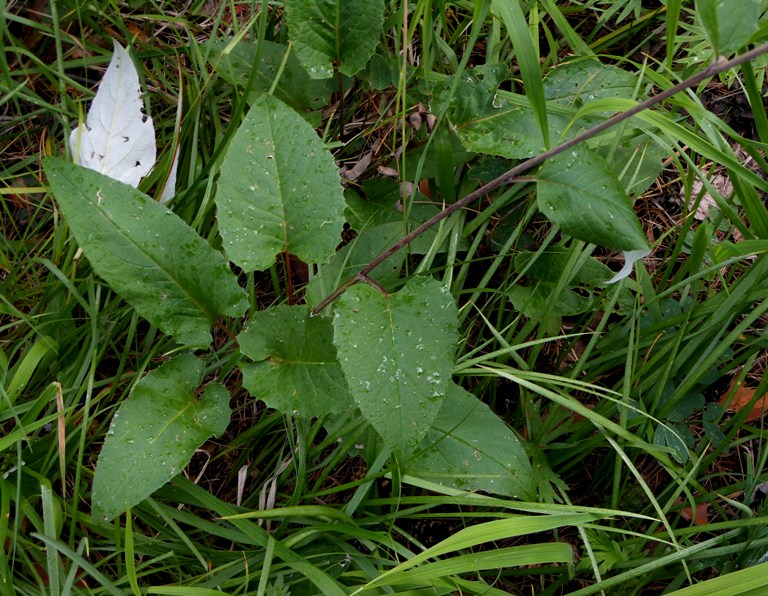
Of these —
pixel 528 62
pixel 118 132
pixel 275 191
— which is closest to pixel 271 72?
pixel 118 132

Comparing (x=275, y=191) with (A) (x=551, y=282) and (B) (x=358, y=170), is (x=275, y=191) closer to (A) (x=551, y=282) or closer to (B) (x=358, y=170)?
(B) (x=358, y=170)

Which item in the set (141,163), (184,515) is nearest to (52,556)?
(184,515)

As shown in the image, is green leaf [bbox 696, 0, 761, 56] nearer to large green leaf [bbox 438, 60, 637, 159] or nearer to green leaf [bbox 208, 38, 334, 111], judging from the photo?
large green leaf [bbox 438, 60, 637, 159]

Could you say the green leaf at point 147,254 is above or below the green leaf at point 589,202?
below

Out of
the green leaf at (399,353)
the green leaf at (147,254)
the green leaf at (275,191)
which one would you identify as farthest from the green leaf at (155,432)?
the green leaf at (399,353)

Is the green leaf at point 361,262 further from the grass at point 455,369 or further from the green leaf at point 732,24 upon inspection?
the green leaf at point 732,24
